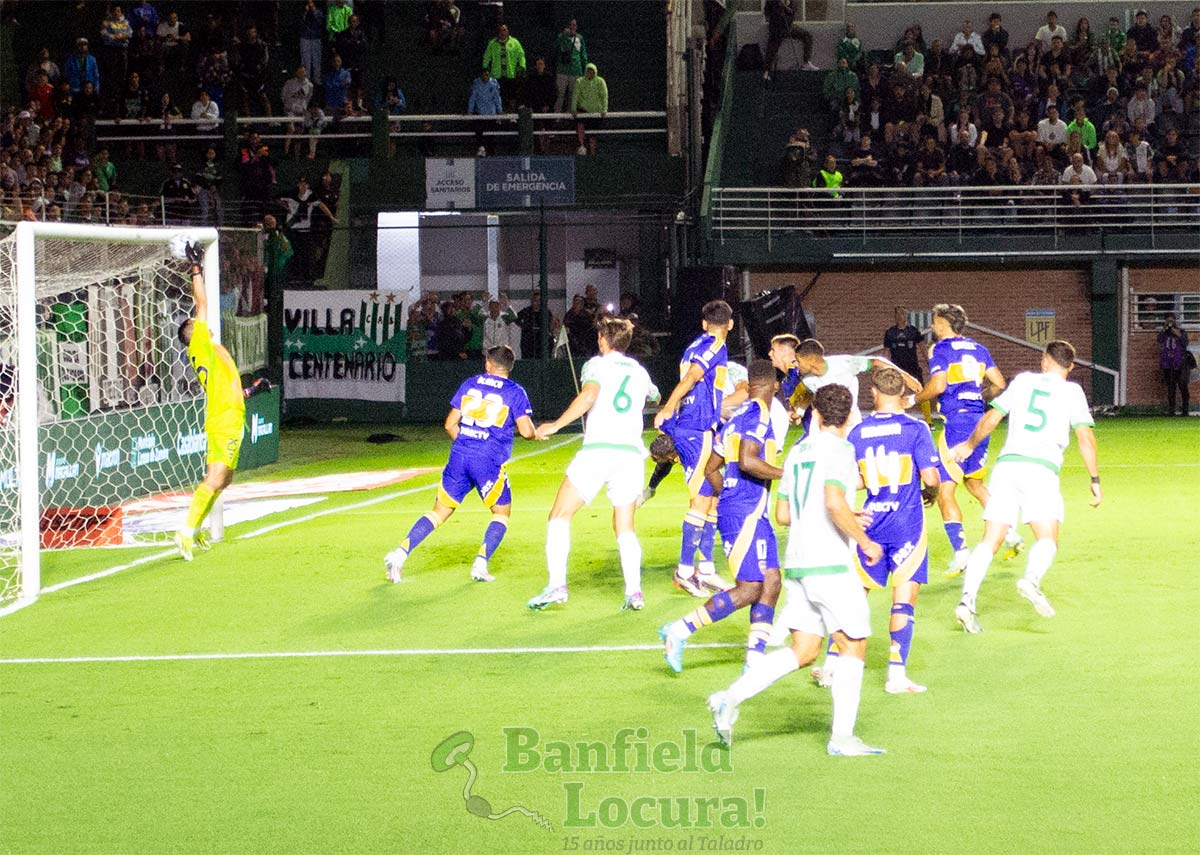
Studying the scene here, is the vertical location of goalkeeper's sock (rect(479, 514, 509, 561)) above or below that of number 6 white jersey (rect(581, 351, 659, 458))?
below

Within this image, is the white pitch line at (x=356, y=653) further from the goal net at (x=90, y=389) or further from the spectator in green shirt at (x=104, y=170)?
the spectator in green shirt at (x=104, y=170)

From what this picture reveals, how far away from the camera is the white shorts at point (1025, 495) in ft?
32.2

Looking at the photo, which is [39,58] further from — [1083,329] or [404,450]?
[1083,329]

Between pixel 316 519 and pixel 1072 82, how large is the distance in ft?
73.3

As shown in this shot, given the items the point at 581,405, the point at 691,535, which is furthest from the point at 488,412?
the point at 691,535

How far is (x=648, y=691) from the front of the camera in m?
8.20

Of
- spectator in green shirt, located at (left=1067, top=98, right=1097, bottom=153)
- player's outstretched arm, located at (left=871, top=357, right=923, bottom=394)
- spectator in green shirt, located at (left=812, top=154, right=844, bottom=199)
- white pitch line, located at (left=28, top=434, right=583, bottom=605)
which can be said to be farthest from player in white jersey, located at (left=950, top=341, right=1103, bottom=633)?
spectator in green shirt, located at (left=1067, top=98, right=1097, bottom=153)

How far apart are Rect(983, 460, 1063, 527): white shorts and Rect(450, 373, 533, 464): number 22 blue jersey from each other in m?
3.56

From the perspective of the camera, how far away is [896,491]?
8.03 m

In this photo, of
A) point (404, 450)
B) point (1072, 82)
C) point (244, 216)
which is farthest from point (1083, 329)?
point (244, 216)

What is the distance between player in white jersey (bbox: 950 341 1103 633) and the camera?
9.80 meters

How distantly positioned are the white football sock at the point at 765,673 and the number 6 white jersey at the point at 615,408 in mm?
3366

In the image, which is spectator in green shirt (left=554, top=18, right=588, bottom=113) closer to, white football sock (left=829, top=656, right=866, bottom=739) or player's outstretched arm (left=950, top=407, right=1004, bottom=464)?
player's outstretched arm (left=950, top=407, right=1004, bottom=464)

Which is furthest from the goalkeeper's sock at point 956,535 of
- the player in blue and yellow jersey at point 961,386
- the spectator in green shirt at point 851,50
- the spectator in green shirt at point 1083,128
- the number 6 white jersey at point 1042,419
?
the spectator in green shirt at point 851,50
